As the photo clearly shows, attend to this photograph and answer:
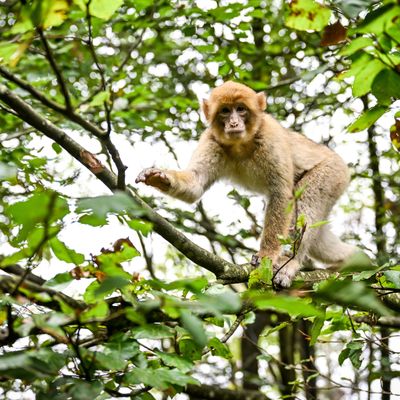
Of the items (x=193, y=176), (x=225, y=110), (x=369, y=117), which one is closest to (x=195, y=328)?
(x=369, y=117)

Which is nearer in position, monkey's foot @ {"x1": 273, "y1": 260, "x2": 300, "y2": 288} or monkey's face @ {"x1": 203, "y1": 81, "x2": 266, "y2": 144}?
monkey's foot @ {"x1": 273, "y1": 260, "x2": 300, "y2": 288}

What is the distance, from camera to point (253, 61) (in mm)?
9859

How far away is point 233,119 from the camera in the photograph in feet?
23.4

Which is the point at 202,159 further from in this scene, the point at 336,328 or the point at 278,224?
the point at 336,328

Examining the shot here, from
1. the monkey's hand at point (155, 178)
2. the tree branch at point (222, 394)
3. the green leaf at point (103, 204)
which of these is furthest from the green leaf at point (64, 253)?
the tree branch at point (222, 394)

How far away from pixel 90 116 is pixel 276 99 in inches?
145

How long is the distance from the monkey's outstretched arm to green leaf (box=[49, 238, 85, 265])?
2636 mm

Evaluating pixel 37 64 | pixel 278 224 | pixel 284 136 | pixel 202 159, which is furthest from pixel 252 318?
pixel 37 64

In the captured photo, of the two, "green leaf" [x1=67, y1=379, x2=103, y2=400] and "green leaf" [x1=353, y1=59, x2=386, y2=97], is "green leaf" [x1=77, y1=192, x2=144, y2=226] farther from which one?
"green leaf" [x1=353, y1=59, x2=386, y2=97]

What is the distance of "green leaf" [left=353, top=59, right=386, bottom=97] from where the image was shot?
227 cm

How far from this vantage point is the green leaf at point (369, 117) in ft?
9.13

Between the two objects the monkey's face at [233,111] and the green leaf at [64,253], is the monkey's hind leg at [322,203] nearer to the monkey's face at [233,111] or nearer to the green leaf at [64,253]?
the monkey's face at [233,111]

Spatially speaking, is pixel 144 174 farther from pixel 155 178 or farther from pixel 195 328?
pixel 195 328

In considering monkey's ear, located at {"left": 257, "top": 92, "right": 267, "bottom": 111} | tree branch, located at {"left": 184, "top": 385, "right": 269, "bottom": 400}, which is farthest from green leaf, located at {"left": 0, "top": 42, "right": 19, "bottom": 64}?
tree branch, located at {"left": 184, "top": 385, "right": 269, "bottom": 400}
